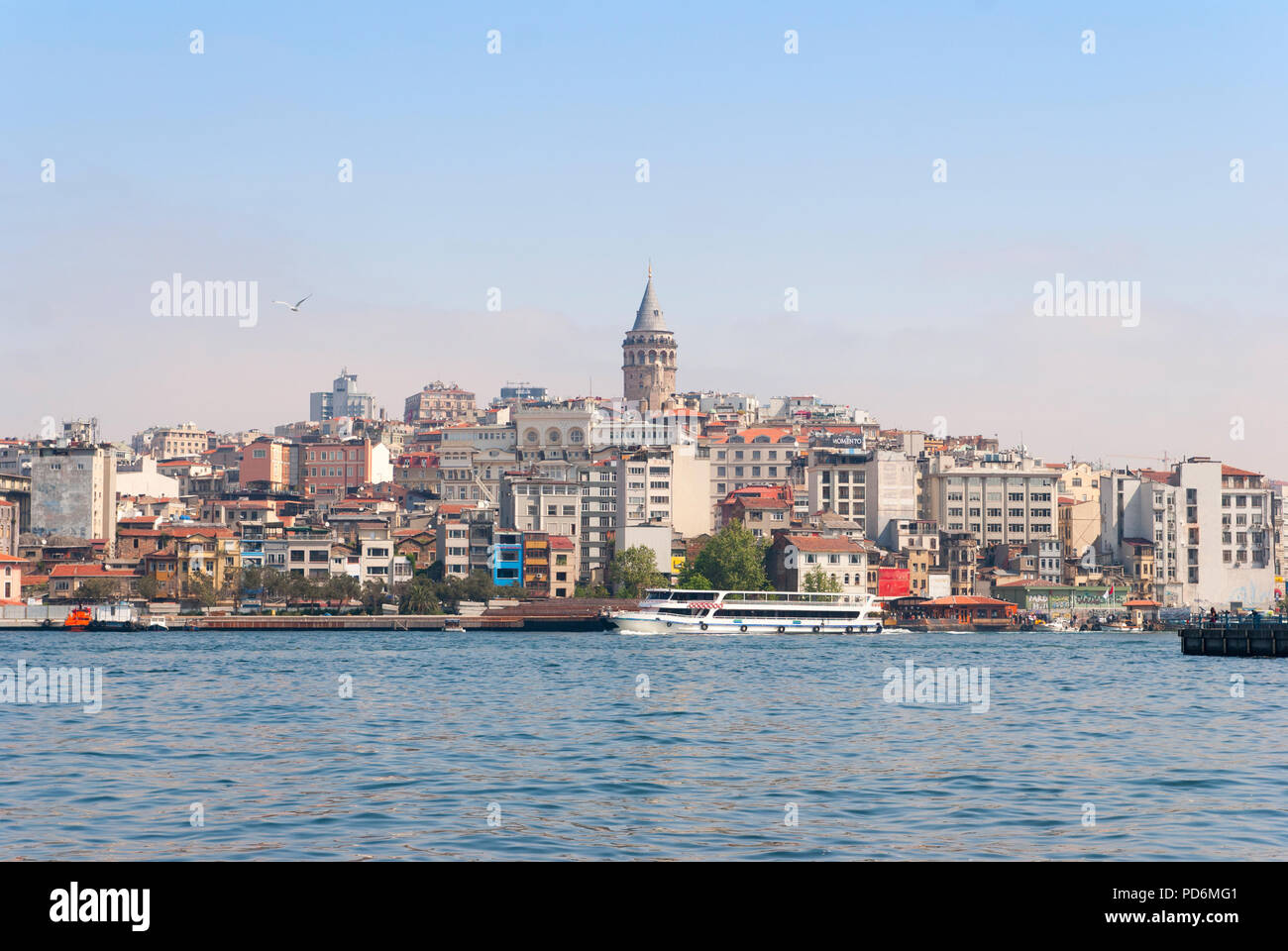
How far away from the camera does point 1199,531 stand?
126 meters

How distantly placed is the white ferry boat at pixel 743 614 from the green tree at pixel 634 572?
123 centimetres

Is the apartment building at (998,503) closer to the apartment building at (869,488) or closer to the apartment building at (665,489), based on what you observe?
the apartment building at (869,488)

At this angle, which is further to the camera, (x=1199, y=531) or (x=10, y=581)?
(x=1199, y=531)

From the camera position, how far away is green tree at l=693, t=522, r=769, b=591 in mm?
102688

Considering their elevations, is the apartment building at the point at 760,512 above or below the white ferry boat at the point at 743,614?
above

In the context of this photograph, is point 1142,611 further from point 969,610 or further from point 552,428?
point 552,428

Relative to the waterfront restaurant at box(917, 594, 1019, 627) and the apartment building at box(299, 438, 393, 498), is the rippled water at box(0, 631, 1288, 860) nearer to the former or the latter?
the waterfront restaurant at box(917, 594, 1019, 627)

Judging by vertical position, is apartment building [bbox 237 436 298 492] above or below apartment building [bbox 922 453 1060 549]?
above

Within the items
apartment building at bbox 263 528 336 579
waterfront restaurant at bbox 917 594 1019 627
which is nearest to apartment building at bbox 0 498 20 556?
apartment building at bbox 263 528 336 579

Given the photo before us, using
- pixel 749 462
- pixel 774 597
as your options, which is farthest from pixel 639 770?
pixel 749 462

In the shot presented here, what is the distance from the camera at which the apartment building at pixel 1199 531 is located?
12494cm

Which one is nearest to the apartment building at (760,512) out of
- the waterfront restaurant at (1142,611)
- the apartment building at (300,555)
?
the waterfront restaurant at (1142,611)

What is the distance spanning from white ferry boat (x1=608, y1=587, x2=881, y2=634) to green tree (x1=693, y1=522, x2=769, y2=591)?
130 inches

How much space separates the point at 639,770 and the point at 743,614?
2854 inches
